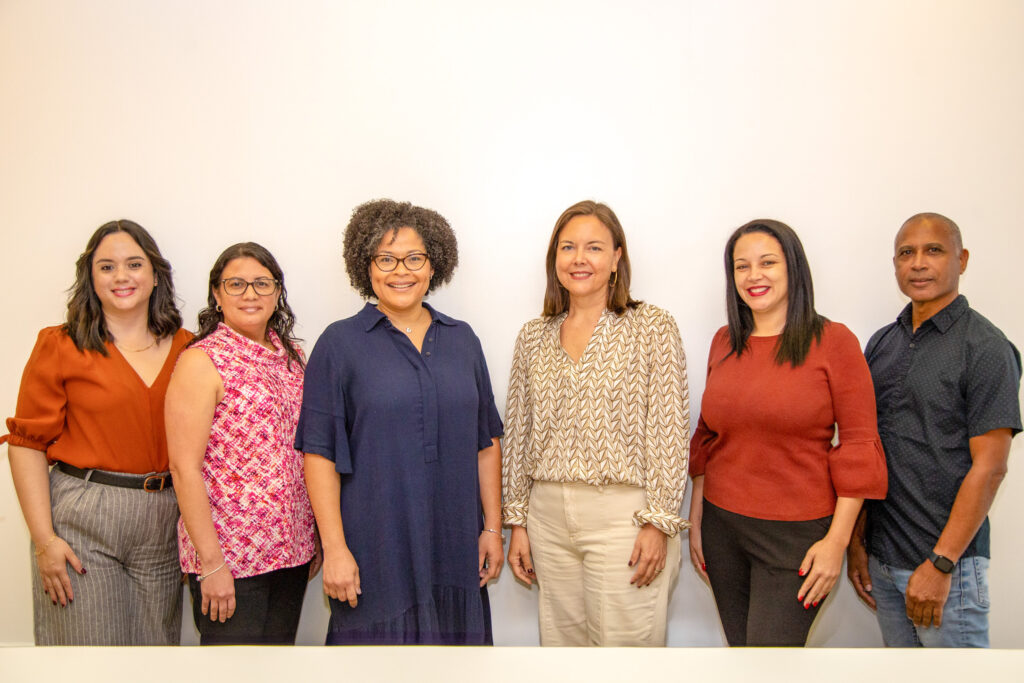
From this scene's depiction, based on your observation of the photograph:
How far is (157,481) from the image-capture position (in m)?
2.01

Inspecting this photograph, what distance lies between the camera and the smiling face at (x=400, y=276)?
188cm

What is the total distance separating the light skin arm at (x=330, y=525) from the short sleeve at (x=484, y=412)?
1.68 feet

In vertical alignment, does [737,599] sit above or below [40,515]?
below

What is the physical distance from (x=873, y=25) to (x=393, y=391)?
2.38 m

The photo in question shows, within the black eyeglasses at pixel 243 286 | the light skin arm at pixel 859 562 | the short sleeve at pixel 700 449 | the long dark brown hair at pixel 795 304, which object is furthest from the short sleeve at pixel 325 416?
the light skin arm at pixel 859 562

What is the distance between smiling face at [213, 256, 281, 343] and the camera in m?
1.96

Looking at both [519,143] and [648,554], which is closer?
[648,554]

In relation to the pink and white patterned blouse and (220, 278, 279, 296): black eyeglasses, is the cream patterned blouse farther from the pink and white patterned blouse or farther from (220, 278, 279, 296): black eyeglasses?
(220, 278, 279, 296): black eyeglasses

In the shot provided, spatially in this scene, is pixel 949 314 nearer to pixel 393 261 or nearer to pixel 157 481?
pixel 393 261

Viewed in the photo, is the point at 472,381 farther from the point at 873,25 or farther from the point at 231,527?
the point at 873,25

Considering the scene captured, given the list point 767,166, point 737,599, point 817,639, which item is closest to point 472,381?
point 737,599

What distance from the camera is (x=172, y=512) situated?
205 centimetres

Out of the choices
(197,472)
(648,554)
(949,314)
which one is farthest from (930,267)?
(197,472)

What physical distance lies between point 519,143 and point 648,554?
1663 mm
